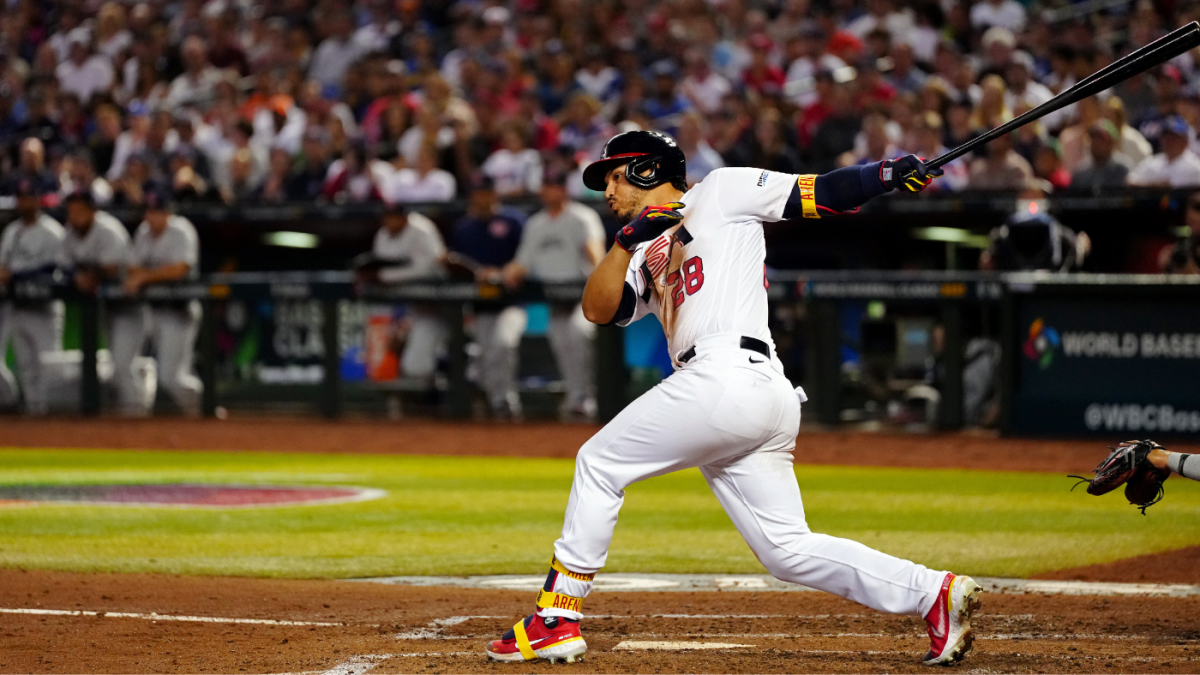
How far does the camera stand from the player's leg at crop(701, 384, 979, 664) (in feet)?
13.0

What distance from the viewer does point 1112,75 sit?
4055 millimetres

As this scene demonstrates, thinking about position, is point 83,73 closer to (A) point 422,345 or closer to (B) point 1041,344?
(A) point 422,345

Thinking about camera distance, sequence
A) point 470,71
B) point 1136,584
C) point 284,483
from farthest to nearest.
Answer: point 470,71 < point 284,483 < point 1136,584

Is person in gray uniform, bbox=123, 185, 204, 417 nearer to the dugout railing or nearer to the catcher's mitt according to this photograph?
the dugout railing

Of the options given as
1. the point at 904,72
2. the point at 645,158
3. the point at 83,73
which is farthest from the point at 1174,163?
the point at 83,73

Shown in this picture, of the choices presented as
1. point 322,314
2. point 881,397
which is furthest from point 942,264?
point 322,314

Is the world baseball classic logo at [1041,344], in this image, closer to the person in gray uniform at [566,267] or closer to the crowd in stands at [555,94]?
the crowd in stands at [555,94]

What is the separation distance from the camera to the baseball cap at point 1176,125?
11.0 metres

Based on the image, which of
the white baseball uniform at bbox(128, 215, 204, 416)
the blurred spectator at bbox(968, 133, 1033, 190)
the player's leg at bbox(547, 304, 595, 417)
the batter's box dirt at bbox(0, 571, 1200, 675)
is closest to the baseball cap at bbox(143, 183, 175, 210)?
the white baseball uniform at bbox(128, 215, 204, 416)

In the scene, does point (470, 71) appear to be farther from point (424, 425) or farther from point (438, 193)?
point (424, 425)

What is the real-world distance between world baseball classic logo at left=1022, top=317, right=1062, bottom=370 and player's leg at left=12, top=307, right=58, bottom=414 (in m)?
8.91

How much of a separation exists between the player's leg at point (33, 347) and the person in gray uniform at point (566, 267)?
463 cm

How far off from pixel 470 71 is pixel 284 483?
788 centimetres

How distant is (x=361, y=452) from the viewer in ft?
35.3
